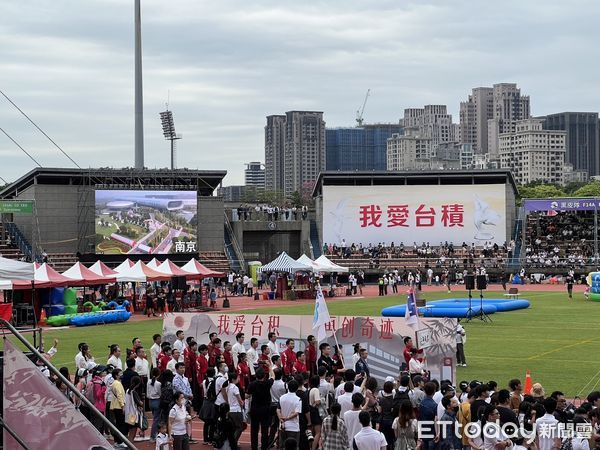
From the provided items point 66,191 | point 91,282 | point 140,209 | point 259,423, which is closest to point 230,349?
point 259,423

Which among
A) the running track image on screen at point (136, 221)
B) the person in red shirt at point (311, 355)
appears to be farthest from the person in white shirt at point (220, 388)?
the running track image on screen at point (136, 221)

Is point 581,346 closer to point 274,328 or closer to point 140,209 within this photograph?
point 274,328

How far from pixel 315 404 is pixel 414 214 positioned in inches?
2412

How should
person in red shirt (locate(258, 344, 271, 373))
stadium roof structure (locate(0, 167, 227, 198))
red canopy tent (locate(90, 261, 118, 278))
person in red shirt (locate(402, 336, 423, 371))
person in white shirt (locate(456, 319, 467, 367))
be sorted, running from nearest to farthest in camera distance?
1. person in red shirt (locate(258, 344, 271, 373))
2. person in red shirt (locate(402, 336, 423, 371))
3. person in white shirt (locate(456, 319, 467, 367))
4. red canopy tent (locate(90, 261, 118, 278))
5. stadium roof structure (locate(0, 167, 227, 198))

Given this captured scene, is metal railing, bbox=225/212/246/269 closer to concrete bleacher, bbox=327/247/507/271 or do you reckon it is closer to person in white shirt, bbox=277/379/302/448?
concrete bleacher, bbox=327/247/507/271

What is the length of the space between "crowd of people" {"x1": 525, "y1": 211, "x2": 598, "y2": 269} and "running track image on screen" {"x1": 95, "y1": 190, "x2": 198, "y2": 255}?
26.6 metres

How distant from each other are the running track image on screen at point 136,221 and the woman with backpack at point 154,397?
45.4 metres

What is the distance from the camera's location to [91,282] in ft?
143

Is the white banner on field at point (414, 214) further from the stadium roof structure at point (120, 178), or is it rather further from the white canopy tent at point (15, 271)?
the white canopy tent at point (15, 271)

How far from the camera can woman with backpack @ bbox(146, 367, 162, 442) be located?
17953 millimetres

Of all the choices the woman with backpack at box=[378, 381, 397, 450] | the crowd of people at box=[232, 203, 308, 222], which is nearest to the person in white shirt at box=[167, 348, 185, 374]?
the woman with backpack at box=[378, 381, 397, 450]

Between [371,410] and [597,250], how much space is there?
206 ft

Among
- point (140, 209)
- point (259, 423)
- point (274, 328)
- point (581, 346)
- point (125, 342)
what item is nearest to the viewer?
point (259, 423)

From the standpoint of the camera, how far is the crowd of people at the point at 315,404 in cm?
1324
